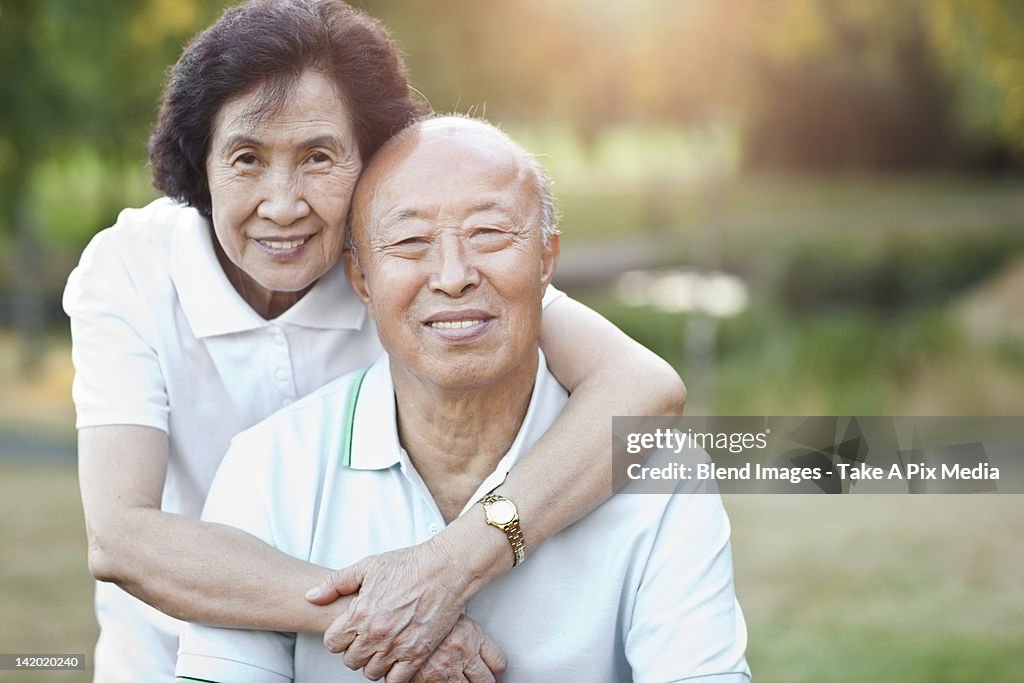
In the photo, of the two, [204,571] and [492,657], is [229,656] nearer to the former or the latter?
[204,571]

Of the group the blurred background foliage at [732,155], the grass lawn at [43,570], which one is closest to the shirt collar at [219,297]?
the grass lawn at [43,570]

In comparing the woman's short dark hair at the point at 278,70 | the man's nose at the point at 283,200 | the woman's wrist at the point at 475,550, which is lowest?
the woman's wrist at the point at 475,550

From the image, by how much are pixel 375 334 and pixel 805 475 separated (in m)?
1.29

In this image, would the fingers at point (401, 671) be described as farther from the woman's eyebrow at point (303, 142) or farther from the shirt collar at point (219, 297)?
the woman's eyebrow at point (303, 142)

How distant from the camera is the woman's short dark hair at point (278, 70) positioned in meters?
2.22

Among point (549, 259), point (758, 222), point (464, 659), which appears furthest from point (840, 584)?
point (758, 222)

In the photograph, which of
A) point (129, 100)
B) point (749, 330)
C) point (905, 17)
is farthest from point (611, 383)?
point (905, 17)

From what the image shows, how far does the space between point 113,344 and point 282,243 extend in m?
0.42

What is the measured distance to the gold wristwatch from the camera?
2047mm

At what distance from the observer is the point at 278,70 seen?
2.22 m

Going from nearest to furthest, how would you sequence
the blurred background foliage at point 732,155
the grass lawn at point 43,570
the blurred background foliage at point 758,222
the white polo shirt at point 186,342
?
1. the white polo shirt at point 186,342
2. the grass lawn at point 43,570
3. the blurred background foliage at point 758,222
4. the blurred background foliage at point 732,155

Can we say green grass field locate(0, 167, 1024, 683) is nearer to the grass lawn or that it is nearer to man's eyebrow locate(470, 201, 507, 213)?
the grass lawn

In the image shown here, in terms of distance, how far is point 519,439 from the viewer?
2.26m

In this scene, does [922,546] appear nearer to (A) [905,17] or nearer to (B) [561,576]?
(B) [561,576]
